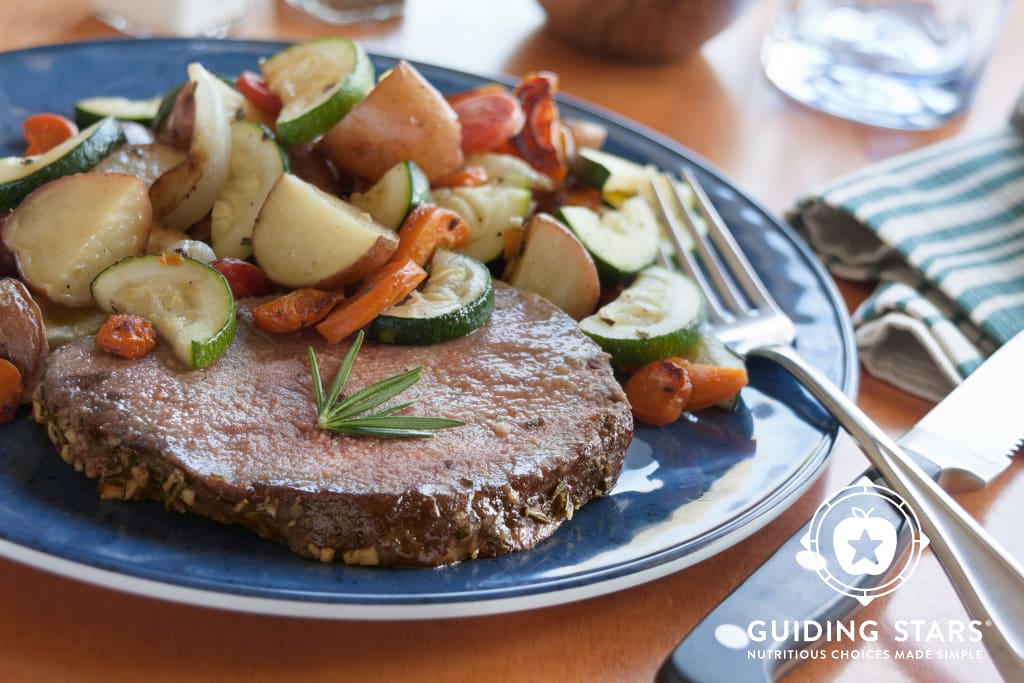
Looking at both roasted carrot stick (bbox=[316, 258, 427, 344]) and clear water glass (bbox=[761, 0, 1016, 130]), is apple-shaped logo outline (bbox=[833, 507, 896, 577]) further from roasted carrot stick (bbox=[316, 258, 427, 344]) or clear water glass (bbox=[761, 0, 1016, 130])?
clear water glass (bbox=[761, 0, 1016, 130])

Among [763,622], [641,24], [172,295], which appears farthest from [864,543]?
[641,24]

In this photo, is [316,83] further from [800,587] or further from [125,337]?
[800,587]

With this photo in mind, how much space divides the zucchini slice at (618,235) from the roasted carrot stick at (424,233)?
0.36 meters

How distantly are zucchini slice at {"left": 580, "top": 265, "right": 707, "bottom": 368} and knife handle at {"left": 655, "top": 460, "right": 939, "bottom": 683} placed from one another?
613 mm

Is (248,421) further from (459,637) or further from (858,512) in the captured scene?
(858,512)

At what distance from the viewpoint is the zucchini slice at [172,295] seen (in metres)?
2.00

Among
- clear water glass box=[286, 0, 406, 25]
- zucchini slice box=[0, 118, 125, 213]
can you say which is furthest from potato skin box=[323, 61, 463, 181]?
clear water glass box=[286, 0, 406, 25]

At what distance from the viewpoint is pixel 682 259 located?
2811 millimetres

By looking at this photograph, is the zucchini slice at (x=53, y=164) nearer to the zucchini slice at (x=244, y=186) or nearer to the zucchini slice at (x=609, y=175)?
the zucchini slice at (x=244, y=186)

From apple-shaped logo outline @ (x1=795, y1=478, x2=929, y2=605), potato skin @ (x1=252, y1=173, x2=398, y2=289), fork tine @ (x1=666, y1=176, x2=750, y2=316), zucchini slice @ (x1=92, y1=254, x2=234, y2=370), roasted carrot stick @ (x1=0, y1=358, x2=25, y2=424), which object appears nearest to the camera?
apple-shaped logo outline @ (x1=795, y1=478, x2=929, y2=605)

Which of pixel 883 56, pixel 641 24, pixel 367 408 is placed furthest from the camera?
pixel 883 56

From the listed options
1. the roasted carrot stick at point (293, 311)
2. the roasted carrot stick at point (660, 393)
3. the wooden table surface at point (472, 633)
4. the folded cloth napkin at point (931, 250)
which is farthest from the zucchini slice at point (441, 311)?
the folded cloth napkin at point (931, 250)

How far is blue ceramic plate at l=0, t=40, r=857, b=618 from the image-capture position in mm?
1562

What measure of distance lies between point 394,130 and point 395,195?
0.63 feet
